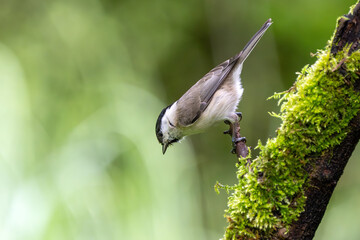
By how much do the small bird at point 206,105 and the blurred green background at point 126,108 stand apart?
225 mm

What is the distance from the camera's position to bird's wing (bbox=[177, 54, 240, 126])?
136 inches

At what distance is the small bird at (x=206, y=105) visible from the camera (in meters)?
3.41

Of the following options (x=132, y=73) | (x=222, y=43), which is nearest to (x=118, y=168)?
(x=132, y=73)

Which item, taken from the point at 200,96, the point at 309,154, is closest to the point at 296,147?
the point at 309,154

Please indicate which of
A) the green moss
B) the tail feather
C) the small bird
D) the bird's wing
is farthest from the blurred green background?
the green moss

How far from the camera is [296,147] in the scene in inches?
65.2

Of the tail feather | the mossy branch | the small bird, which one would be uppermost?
the tail feather

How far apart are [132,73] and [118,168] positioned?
4.52ft

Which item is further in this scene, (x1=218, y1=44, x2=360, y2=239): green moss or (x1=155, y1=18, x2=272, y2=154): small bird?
(x1=155, y1=18, x2=272, y2=154): small bird

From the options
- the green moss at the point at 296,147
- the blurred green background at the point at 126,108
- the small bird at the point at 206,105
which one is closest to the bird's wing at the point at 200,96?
the small bird at the point at 206,105

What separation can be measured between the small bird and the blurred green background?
0.74 ft

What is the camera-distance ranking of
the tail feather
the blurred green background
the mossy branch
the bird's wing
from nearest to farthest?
the mossy branch → the blurred green background → the tail feather → the bird's wing

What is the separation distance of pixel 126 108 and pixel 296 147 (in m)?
2.36

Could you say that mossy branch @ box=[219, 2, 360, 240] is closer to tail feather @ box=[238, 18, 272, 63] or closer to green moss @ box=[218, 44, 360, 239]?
green moss @ box=[218, 44, 360, 239]
